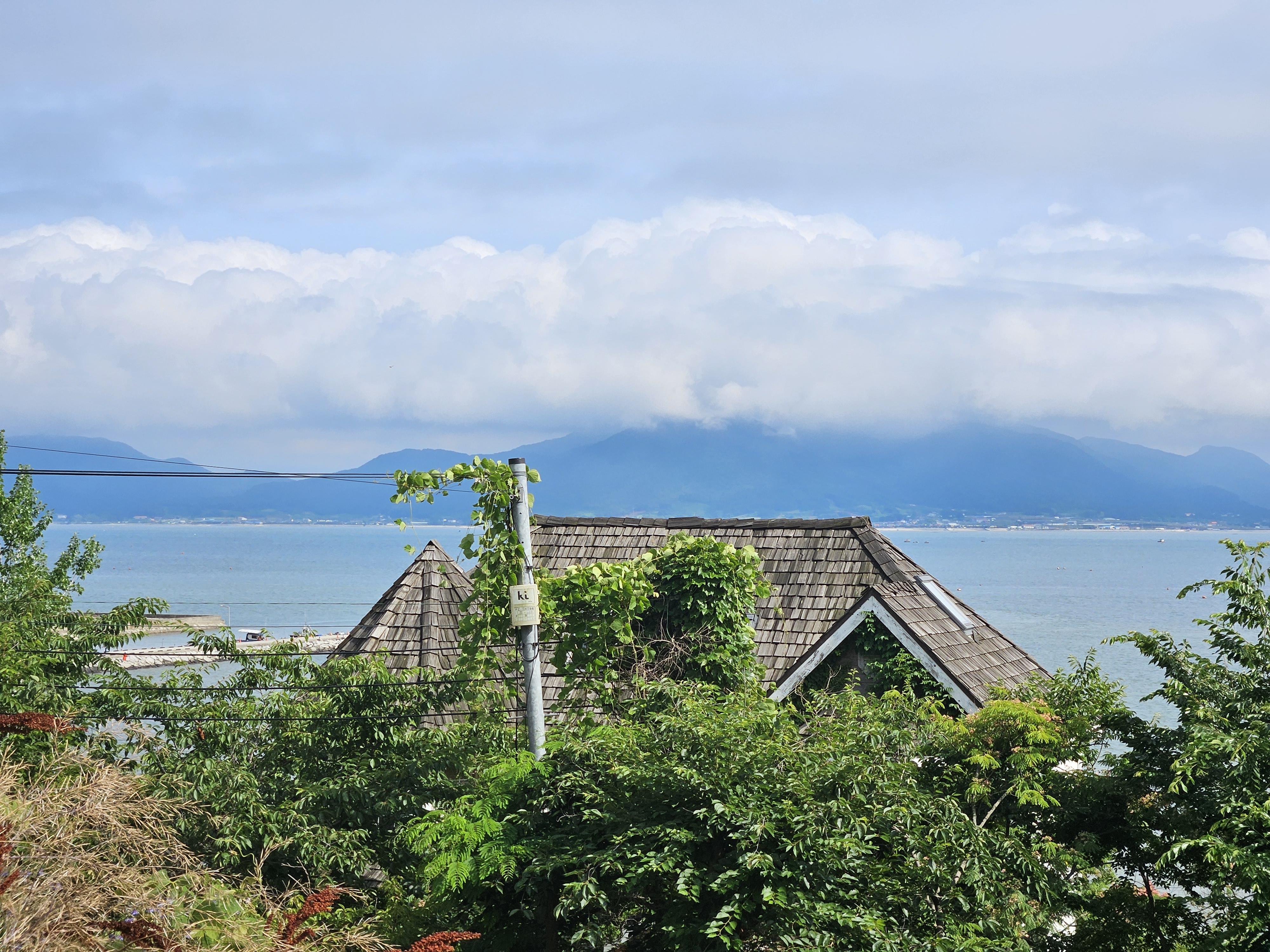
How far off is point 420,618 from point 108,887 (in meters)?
9.07

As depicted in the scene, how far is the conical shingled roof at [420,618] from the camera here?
13.9m

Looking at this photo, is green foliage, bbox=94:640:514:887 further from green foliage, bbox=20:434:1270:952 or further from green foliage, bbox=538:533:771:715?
green foliage, bbox=538:533:771:715

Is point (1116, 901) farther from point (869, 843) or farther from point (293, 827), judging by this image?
point (293, 827)

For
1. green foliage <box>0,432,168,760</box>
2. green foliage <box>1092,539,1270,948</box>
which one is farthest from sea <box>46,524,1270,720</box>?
green foliage <box>1092,539,1270,948</box>

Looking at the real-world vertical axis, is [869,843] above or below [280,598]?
above

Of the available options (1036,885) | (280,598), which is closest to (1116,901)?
(1036,885)

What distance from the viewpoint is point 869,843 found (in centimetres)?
714

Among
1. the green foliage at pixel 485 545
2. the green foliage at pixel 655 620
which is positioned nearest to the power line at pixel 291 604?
the green foliage at pixel 485 545

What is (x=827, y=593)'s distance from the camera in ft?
47.0

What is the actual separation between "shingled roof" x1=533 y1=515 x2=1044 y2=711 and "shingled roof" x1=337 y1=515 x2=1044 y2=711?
0.05ft

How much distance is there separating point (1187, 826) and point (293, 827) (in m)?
7.25

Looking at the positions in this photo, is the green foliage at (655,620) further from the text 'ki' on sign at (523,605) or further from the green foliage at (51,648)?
the green foliage at (51,648)

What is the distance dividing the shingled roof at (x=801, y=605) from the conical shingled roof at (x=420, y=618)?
0.06 ft

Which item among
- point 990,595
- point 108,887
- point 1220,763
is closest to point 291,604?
point 108,887
